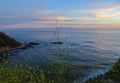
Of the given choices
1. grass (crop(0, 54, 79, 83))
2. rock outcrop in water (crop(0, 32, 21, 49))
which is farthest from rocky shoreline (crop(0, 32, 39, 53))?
grass (crop(0, 54, 79, 83))

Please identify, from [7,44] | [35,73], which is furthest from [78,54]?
[35,73]

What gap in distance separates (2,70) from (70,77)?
226 cm

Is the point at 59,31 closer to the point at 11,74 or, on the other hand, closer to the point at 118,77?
the point at 11,74

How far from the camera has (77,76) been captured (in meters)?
8.30

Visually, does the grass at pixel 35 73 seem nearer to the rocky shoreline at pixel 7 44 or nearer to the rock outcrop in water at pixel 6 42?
the rocky shoreline at pixel 7 44

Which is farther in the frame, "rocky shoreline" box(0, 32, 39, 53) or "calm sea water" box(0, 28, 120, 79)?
"rocky shoreline" box(0, 32, 39, 53)

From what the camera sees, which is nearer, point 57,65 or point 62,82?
point 57,65

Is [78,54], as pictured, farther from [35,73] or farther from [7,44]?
[35,73]

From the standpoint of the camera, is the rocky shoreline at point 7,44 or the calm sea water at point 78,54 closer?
the calm sea water at point 78,54

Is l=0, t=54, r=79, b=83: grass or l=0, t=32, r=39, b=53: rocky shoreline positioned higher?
l=0, t=54, r=79, b=83: grass

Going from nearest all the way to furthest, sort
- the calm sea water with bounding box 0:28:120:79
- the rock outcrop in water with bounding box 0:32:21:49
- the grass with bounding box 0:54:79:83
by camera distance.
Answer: the grass with bounding box 0:54:79:83 → the calm sea water with bounding box 0:28:120:79 → the rock outcrop in water with bounding box 0:32:21:49

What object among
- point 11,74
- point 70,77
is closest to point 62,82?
point 70,77

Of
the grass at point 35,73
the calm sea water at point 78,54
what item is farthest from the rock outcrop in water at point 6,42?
the grass at point 35,73

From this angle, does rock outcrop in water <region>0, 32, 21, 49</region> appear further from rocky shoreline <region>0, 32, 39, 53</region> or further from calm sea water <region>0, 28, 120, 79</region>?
calm sea water <region>0, 28, 120, 79</region>
